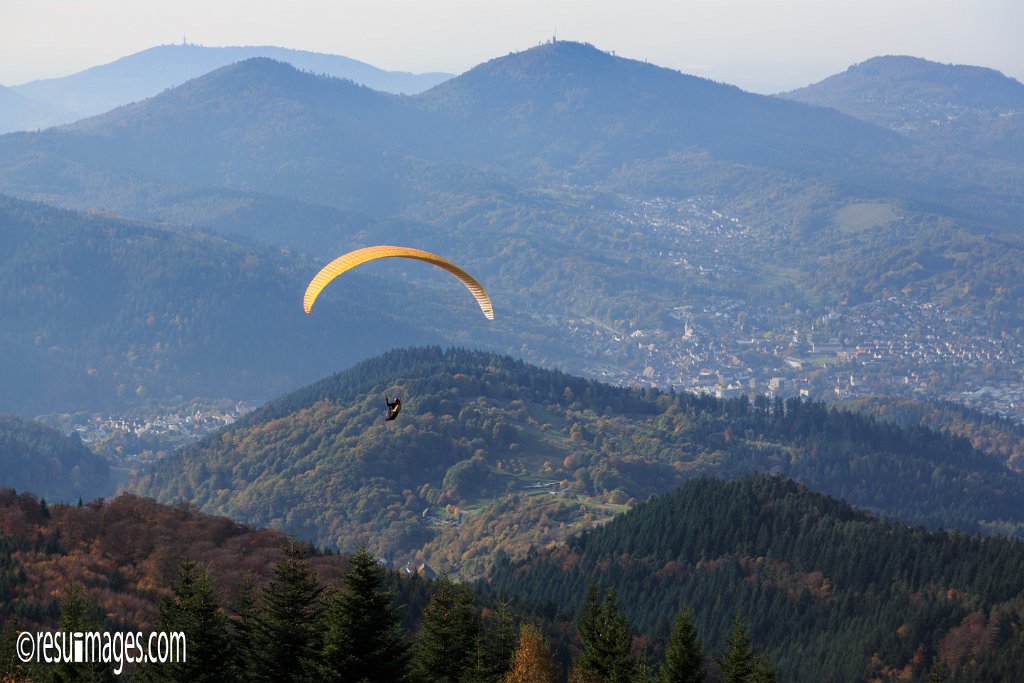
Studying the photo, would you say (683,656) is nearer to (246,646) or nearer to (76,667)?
(246,646)

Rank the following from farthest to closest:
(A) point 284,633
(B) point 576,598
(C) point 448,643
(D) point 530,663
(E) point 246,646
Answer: (B) point 576,598, (D) point 530,663, (C) point 448,643, (E) point 246,646, (A) point 284,633

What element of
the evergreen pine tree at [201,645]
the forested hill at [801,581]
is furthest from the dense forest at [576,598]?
the forested hill at [801,581]

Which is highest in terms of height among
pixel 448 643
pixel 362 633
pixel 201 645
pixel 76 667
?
pixel 362 633

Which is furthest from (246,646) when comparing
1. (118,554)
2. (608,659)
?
(118,554)

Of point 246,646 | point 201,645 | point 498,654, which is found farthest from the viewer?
point 498,654

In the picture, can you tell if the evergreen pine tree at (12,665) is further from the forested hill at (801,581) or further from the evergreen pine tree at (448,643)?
the forested hill at (801,581)

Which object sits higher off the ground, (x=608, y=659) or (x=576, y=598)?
(x=608, y=659)

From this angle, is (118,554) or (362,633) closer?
(362,633)

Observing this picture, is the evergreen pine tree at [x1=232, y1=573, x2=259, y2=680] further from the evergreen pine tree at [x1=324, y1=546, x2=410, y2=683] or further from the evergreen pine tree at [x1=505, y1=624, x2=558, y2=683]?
the evergreen pine tree at [x1=505, y1=624, x2=558, y2=683]
